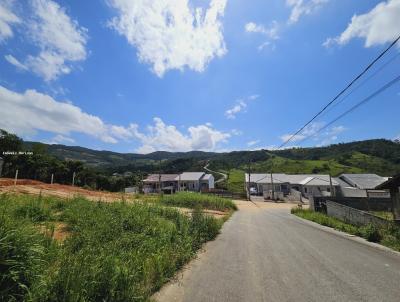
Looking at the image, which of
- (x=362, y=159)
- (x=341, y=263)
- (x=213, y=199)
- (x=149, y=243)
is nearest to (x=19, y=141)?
(x=213, y=199)

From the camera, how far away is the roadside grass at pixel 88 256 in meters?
3.91

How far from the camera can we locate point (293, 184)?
236 ft

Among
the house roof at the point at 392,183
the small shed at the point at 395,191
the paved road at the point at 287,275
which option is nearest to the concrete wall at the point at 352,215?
the small shed at the point at 395,191

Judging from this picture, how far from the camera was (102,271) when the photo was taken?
4.66 metres

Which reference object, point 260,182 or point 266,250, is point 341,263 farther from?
point 260,182

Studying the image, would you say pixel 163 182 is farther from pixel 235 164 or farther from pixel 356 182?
pixel 235 164

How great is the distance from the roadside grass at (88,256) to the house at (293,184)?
53.1 metres

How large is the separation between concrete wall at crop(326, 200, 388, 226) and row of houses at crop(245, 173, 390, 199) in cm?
2916

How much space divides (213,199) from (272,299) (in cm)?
2659

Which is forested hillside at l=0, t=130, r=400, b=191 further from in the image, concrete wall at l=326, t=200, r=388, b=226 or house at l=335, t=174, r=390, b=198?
concrete wall at l=326, t=200, r=388, b=226

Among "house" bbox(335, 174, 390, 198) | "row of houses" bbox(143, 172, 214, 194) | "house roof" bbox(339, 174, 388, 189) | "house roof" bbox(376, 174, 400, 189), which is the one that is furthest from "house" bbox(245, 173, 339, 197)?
"house roof" bbox(376, 174, 400, 189)

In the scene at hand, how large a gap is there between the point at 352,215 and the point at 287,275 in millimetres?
15003

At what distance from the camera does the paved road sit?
544 centimetres

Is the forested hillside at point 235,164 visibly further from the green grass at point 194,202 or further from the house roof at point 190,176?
the green grass at point 194,202
